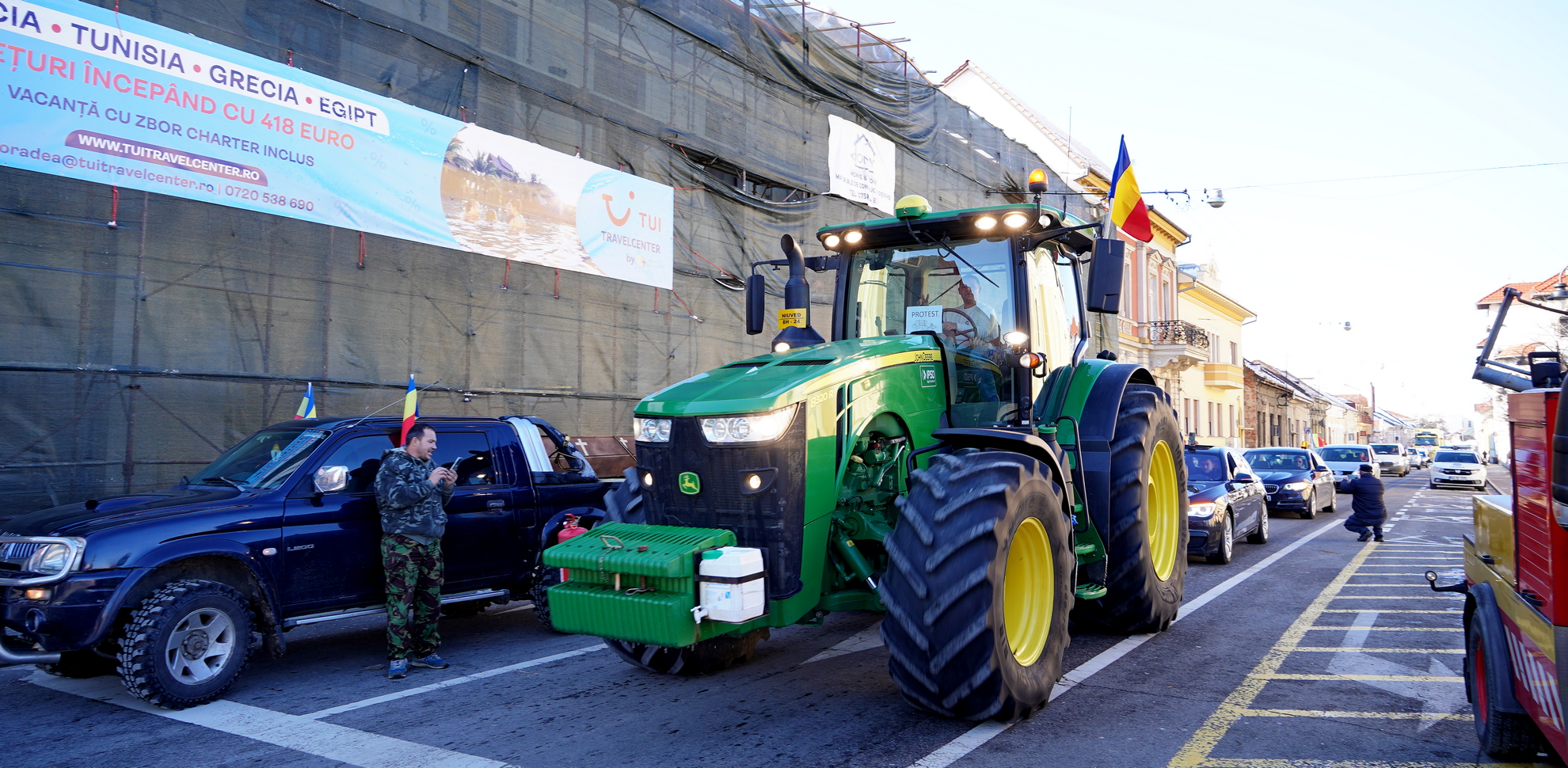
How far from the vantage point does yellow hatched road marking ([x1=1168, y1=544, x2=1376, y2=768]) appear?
4570mm

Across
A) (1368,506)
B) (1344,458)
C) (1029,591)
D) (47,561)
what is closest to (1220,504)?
(1368,506)

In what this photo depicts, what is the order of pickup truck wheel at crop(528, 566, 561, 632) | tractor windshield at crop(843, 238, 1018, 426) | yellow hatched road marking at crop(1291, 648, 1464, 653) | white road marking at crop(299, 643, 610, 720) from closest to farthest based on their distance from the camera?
1. white road marking at crop(299, 643, 610, 720)
2. tractor windshield at crop(843, 238, 1018, 426)
3. yellow hatched road marking at crop(1291, 648, 1464, 653)
4. pickup truck wheel at crop(528, 566, 561, 632)

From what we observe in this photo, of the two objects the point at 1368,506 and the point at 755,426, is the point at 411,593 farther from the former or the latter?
the point at 1368,506

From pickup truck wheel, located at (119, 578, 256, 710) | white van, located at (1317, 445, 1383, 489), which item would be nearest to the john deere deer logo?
pickup truck wheel, located at (119, 578, 256, 710)

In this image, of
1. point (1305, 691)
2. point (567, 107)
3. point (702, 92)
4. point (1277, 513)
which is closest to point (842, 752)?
point (1305, 691)

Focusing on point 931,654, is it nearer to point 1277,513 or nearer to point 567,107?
point 567,107

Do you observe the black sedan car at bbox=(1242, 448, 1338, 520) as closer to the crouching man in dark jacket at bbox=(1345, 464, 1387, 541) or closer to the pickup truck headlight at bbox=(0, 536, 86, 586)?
the crouching man in dark jacket at bbox=(1345, 464, 1387, 541)

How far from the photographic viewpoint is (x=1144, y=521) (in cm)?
666

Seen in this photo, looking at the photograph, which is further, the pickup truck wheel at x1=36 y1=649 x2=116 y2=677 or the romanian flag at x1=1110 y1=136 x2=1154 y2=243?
the romanian flag at x1=1110 y1=136 x2=1154 y2=243

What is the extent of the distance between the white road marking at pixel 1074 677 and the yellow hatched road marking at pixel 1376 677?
0.93 metres

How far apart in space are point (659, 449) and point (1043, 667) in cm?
235

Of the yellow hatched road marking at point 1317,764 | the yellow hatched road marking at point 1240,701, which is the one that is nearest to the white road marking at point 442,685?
the yellow hatched road marking at point 1240,701

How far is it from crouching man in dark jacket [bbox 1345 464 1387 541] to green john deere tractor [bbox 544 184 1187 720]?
946 centimetres

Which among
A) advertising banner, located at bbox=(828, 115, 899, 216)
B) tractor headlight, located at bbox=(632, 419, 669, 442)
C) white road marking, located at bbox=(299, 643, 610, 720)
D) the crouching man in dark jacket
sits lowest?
white road marking, located at bbox=(299, 643, 610, 720)
